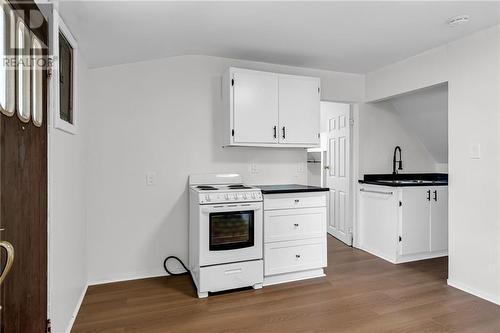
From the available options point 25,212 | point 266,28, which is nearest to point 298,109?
point 266,28

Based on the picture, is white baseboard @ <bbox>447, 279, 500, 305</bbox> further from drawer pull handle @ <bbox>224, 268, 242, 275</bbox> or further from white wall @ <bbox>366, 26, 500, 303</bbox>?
drawer pull handle @ <bbox>224, 268, 242, 275</bbox>

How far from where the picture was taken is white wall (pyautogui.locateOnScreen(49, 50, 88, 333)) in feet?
5.79

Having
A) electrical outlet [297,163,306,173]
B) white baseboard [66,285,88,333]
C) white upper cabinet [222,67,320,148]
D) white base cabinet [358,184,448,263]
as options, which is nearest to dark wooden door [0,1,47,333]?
white baseboard [66,285,88,333]

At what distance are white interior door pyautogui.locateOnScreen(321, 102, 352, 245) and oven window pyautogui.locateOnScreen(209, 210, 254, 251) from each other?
197cm

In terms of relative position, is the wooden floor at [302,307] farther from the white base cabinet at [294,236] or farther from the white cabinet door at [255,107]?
the white cabinet door at [255,107]

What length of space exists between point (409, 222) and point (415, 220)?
94 millimetres

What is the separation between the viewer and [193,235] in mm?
2945

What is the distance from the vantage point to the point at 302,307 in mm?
2490

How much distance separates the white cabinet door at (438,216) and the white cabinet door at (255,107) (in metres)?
2.11

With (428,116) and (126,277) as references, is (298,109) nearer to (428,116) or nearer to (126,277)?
(428,116)

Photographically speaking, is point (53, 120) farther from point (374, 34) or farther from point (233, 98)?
point (374, 34)

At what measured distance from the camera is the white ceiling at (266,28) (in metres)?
2.15

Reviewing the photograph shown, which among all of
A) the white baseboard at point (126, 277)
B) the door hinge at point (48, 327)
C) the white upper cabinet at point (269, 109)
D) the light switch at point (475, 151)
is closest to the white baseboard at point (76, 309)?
the white baseboard at point (126, 277)

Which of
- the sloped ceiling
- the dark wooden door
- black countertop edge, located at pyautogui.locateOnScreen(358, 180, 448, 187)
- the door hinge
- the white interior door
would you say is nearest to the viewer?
the dark wooden door
